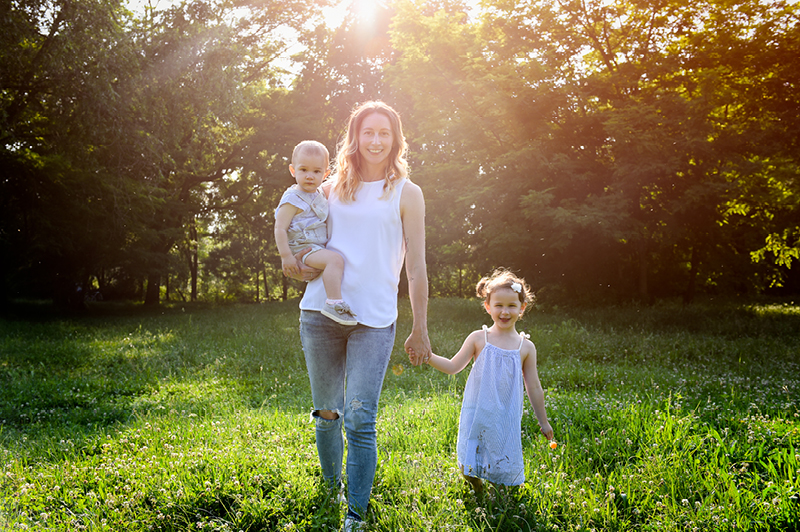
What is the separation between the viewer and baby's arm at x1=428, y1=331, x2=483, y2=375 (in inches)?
129

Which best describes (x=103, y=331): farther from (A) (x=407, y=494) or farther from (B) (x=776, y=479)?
(B) (x=776, y=479)

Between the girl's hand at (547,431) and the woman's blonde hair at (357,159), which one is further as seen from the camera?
the girl's hand at (547,431)

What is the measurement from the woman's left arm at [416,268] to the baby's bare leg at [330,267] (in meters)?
0.40

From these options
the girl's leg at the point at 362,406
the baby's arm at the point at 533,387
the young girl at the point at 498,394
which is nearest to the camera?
the girl's leg at the point at 362,406

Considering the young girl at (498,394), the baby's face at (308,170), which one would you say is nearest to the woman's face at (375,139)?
the baby's face at (308,170)

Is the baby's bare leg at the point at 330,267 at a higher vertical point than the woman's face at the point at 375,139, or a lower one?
lower

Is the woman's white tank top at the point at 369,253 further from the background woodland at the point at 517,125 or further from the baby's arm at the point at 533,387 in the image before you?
the background woodland at the point at 517,125

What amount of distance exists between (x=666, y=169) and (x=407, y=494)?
514 inches

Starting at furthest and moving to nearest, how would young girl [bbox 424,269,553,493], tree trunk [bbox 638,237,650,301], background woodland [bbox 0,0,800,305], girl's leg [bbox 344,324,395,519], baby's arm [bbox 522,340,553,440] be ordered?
tree trunk [bbox 638,237,650,301] → background woodland [bbox 0,0,800,305] → baby's arm [bbox 522,340,553,440] → young girl [bbox 424,269,553,493] → girl's leg [bbox 344,324,395,519]

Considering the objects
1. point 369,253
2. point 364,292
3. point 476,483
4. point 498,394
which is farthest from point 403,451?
point 369,253

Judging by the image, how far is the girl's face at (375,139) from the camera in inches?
127

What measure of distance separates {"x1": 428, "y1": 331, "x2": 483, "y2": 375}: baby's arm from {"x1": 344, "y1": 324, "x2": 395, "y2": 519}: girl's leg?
0.37m

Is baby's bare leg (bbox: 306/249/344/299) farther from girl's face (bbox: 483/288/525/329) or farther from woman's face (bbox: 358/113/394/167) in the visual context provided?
girl's face (bbox: 483/288/525/329)

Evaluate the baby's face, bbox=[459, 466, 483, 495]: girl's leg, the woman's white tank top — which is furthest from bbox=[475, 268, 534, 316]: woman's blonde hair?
the baby's face
